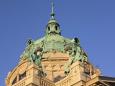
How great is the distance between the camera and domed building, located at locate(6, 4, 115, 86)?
46.2 m

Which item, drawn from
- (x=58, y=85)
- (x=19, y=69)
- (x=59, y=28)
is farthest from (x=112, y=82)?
(x=59, y=28)

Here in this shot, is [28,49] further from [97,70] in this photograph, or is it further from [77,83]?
[77,83]

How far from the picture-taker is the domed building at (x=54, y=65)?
152 feet

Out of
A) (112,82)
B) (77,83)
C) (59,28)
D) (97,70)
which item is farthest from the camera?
(59,28)

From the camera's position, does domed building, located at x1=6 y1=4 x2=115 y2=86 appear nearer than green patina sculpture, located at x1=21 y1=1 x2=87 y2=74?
Yes

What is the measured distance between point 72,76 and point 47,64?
13994 mm

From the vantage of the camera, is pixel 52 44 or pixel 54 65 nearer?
pixel 54 65

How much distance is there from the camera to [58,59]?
61031mm

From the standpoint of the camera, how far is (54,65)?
200 feet

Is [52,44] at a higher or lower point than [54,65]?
higher

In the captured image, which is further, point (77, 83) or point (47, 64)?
point (47, 64)

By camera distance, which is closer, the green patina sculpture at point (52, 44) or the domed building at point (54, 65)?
the domed building at point (54, 65)

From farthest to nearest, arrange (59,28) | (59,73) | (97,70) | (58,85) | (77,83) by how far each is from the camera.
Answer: (59,28)
(97,70)
(59,73)
(58,85)
(77,83)

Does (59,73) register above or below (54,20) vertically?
below
